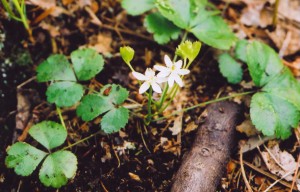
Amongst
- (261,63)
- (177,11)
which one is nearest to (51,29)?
(177,11)

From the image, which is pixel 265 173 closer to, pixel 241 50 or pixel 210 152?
pixel 210 152

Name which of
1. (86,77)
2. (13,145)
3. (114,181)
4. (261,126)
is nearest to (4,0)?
(86,77)

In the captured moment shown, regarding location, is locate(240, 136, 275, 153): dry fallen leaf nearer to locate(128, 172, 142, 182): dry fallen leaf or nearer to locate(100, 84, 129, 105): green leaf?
locate(128, 172, 142, 182): dry fallen leaf

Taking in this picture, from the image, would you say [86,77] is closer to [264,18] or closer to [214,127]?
[214,127]

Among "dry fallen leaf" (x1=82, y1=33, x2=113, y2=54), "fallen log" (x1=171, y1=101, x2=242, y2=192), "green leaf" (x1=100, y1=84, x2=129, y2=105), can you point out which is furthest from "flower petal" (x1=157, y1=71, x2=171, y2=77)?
"dry fallen leaf" (x1=82, y1=33, x2=113, y2=54)

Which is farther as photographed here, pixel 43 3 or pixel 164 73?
pixel 43 3

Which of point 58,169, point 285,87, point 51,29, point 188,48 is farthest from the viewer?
point 51,29
